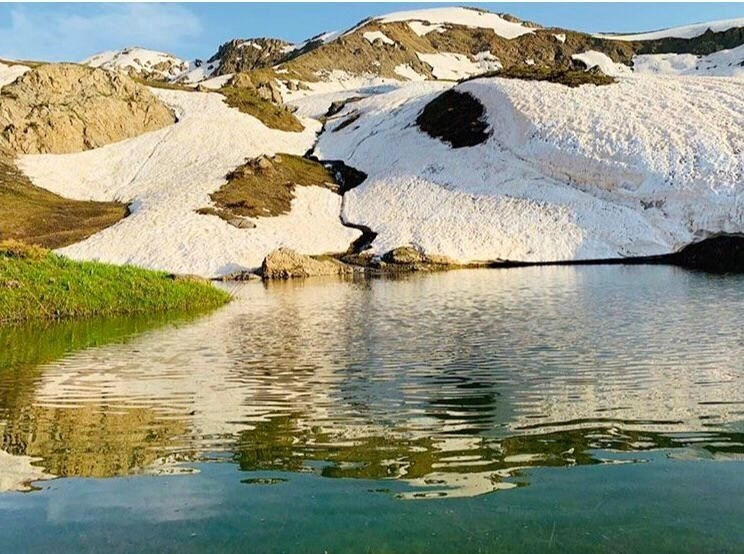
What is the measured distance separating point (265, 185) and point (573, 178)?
31.1m

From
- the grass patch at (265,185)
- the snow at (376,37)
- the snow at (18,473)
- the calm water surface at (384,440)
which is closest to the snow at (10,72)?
the grass patch at (265,185)

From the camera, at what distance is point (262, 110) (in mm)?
101750

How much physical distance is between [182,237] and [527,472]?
5409 centimetres

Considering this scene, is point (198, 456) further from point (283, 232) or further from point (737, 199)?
point (737, 199)

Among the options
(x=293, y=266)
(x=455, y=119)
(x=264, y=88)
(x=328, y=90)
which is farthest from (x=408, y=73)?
(x=293, y=266)

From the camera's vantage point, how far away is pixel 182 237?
58.4 m

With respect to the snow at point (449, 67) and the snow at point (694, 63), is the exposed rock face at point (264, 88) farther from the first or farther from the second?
the snow at point (694, 63)

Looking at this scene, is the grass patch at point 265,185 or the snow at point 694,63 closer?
the grass patch at point 265,185

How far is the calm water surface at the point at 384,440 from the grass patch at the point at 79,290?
22.6ft

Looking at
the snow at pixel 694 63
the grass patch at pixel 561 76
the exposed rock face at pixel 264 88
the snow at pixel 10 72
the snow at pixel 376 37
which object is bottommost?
the grass patch at pixel 561 76

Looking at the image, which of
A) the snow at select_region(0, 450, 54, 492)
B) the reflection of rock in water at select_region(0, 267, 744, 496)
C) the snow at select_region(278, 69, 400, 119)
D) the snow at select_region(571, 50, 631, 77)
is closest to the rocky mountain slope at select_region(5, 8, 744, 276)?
the snow at select_region(278, 69, 400, 119)

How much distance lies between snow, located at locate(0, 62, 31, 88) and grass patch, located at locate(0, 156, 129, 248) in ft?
75.5

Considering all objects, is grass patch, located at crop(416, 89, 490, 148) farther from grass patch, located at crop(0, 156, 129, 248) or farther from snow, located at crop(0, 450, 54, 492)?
snow, located at crop(0, 450, 54, 492)

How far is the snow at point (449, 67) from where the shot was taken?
187875 mm
